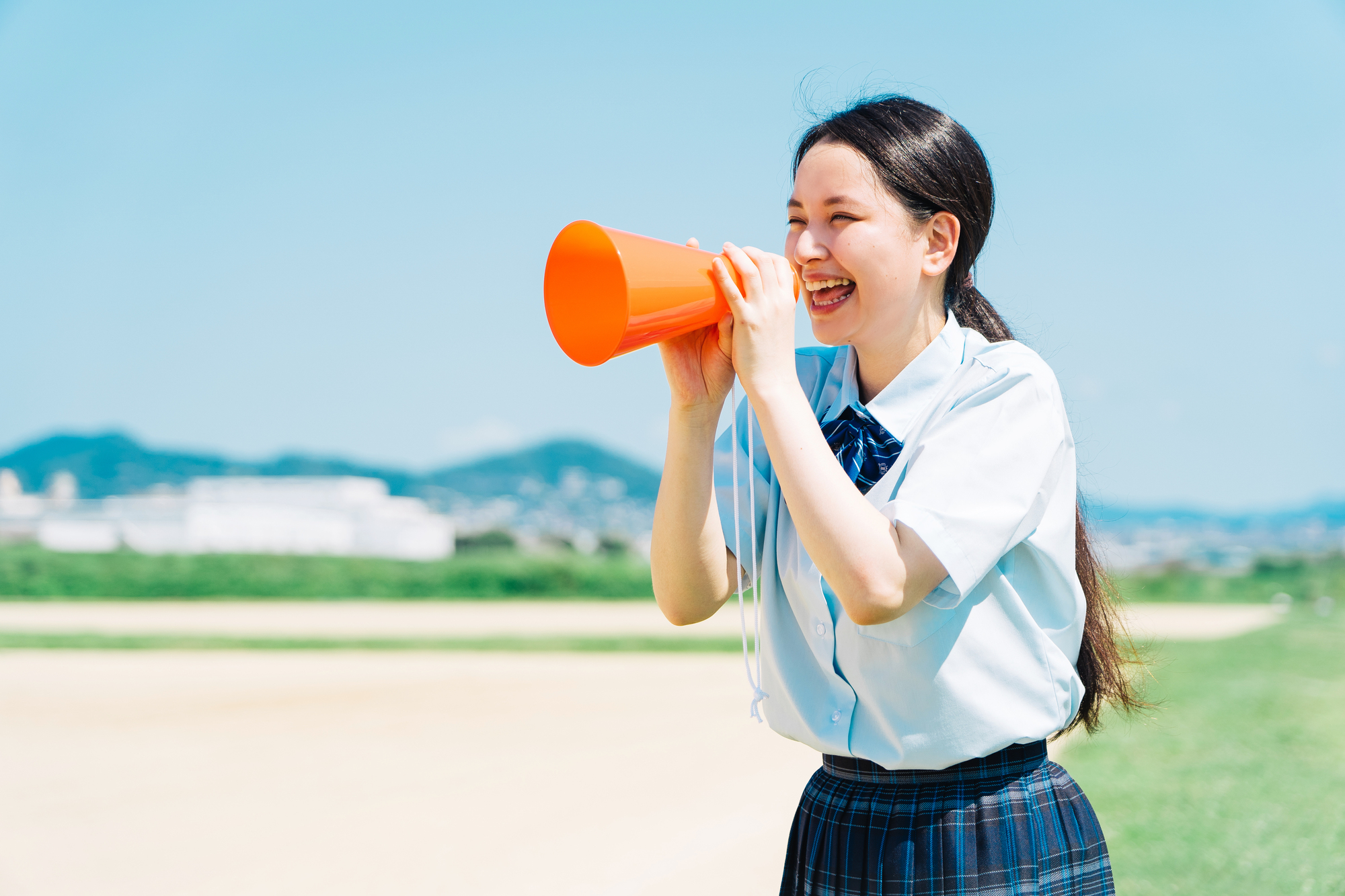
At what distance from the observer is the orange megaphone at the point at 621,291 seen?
1704mm

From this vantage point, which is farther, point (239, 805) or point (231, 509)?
point (231, 509)

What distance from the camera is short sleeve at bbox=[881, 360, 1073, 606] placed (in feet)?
5.30

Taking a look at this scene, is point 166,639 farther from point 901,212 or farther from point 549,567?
point 901,212

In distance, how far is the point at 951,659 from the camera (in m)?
1.69

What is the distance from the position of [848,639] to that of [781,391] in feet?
1.33

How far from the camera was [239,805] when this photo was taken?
6.46 metres

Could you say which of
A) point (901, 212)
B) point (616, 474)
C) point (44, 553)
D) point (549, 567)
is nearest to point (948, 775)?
point (901, 212)

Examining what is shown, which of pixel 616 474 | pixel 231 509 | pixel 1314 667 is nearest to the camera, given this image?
pixel 1314 667

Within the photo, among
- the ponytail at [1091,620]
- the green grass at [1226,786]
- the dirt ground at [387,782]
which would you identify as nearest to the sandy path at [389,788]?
the dirt ground at [387,782]

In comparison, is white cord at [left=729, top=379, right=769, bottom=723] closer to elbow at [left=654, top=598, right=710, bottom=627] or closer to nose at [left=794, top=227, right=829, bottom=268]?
elbow at [left=654, top=598, right=710, bottom=627]

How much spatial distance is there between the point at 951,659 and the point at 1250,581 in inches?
1209

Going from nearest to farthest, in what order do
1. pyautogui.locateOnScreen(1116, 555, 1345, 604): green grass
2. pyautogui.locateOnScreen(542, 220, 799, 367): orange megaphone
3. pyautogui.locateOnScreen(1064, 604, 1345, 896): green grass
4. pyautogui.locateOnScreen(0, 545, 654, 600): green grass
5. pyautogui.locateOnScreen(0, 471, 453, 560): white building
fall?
pyautogui.locateOnScreen(542, 220, 799, 367): orange megaphone < pyautogui.locateOnScreen(1064, 604, 1345, 896): green grass < pyautogui.locateOnScreen(1116, 555, 1345, 604): green grass < pyautogui.locateOnScreen(0, 545, 654, 600): green grass < pyautogui.locateOnScreen(0, 471, 453, 560): white building

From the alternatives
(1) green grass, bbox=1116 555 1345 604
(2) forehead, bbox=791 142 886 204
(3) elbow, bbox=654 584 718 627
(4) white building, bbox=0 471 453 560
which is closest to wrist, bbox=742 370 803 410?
(2) forehead, bbox=791 142 886 204

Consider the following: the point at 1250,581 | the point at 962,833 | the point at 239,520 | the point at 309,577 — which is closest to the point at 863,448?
the point at 962,833
